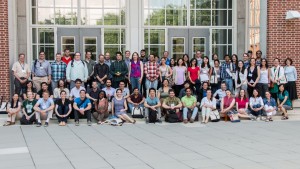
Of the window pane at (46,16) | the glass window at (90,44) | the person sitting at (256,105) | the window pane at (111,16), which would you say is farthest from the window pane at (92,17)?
the person sitting at (256,105)

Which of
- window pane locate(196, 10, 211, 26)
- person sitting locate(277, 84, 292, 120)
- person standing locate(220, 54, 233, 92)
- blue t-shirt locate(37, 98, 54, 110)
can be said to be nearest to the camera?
blue t-shirt locate(37, 98, 54, 110)

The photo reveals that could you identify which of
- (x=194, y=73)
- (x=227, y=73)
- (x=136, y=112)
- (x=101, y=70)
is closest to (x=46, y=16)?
(x=101, y=70)

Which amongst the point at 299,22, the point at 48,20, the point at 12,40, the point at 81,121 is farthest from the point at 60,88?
the point at 299,22

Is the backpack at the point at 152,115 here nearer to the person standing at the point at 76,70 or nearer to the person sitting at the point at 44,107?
the person standing at the point at 76,70

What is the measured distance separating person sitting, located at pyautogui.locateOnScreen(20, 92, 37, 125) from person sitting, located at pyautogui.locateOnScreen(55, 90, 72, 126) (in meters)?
0.72

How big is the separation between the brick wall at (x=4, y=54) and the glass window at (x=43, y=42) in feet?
7.79

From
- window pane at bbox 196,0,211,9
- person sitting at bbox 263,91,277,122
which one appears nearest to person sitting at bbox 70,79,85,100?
person sitting at bbox 263,91,277,122

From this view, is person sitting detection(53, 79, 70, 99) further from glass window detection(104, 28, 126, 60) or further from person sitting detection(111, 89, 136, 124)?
glass window detection(104, 28, 126, 60)

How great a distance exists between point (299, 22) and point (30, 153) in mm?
11560

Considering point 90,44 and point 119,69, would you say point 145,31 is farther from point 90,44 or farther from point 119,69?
point 119,69

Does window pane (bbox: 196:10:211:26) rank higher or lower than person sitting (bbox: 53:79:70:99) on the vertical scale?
higher

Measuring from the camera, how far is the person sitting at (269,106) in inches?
589

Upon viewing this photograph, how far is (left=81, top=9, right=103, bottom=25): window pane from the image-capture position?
59.8 ft

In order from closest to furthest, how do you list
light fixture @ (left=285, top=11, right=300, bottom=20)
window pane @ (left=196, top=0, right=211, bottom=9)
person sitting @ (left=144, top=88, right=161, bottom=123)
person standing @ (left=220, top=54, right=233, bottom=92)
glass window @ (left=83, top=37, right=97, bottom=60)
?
person sitting @ (left=144, top=88, right=161, bottom=123) → person standing @ (left=220, top=54, right=233, bottom=92) → light fixture @ (left=285, top=11, right=300, bottom=20) → glass window @ (left=83, top=37, right=97, bottom=60) → window pane @ (left=196, top=0, right=211, bottom=9)
